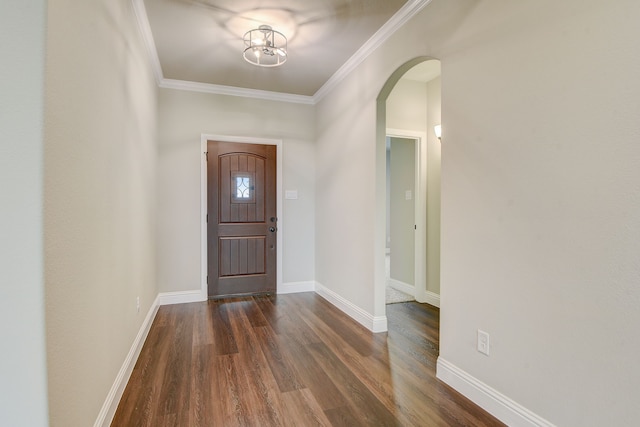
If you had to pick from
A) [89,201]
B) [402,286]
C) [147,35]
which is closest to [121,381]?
[89,201]

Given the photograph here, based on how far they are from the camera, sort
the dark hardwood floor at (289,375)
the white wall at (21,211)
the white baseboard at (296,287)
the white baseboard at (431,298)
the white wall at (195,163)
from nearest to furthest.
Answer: the white wall at (21,211), the dark hardwood floor at (289,375), the white baseboard at (431,298), the white wall at (195,163), the white baseboard at (296,287)

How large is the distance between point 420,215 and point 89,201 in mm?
3552

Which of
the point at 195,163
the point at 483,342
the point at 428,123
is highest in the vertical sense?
the point at 428,123

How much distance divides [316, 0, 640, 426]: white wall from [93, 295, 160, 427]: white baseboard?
2081mm

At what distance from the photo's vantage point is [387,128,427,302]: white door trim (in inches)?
161

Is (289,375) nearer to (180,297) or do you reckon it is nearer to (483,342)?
(483,342)

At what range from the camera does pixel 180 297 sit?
407 centimetres

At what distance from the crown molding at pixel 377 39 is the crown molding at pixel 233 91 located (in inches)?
19.6

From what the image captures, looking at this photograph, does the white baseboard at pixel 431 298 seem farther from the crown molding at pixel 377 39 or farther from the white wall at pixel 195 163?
the crown molding at pixel 377 39

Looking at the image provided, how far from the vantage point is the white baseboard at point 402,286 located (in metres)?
4.28

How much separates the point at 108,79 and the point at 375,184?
2.19m

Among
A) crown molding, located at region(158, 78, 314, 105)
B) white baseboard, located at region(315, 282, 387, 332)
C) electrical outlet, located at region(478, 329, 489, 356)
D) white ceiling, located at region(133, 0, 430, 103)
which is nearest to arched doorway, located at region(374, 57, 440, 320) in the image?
white ceiling, located at region(133, 0, 430, 103)

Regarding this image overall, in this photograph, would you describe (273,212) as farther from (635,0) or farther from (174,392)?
(635,0)

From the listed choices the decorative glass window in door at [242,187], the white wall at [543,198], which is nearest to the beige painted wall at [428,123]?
the white wall at [543,198]
